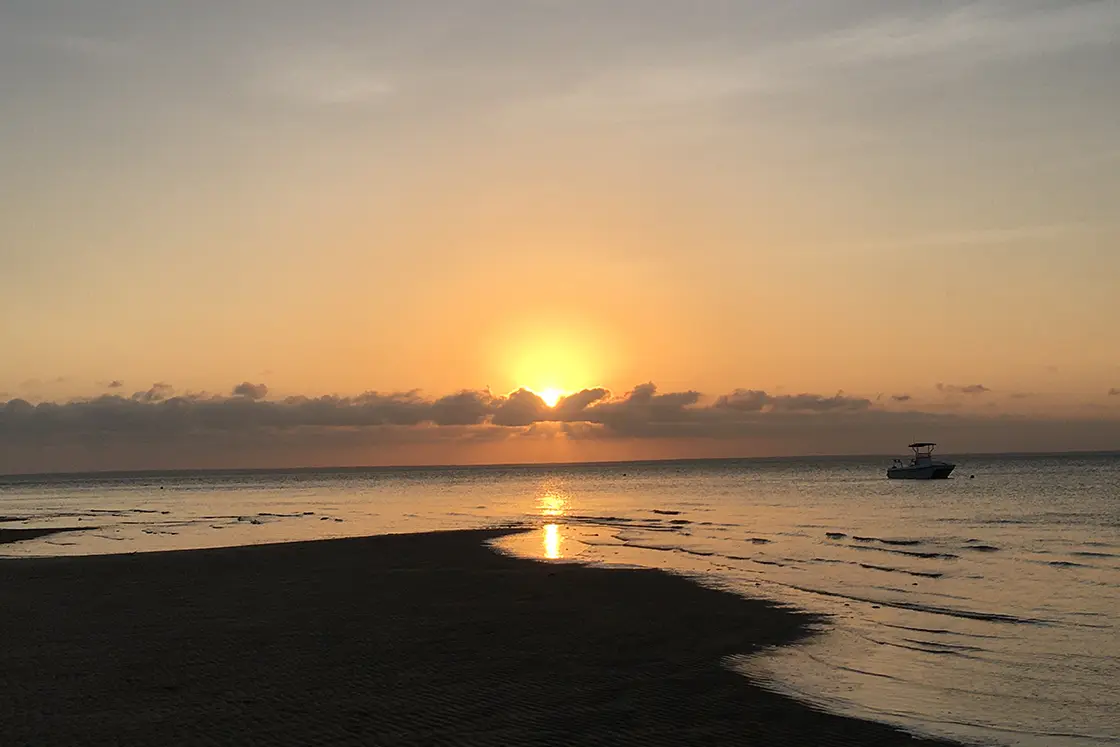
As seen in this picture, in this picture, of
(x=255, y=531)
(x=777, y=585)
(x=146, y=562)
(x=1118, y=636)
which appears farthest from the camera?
(x=255, y=531)

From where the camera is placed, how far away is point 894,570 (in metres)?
37.2

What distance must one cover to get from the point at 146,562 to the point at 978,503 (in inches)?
2750

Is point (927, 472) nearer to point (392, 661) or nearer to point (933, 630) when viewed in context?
point (933, 630)

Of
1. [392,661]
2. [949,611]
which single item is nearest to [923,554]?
[949,611]

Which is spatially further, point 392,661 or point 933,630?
point 933,630

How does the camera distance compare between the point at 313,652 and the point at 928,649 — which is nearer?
the point at 313,652

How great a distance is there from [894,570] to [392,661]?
24.3 metres

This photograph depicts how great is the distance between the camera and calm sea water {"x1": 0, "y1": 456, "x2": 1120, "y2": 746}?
17562 mm

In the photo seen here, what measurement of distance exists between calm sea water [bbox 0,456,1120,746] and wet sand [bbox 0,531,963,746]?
2.01 metres

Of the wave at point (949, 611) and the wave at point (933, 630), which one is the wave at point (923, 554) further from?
the wave at point (933, 630)

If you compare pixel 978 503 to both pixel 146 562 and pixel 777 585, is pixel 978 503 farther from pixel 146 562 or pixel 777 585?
pixel 146 562

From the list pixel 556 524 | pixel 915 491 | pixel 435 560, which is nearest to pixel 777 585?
pixel 435 560

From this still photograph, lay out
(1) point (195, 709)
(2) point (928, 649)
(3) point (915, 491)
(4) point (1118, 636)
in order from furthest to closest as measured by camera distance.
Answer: (3) point (915, 491) → (4) point (1118, 636) → (2) point (928, 649) → (1) point (195, 709)

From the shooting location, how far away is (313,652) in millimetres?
20344
